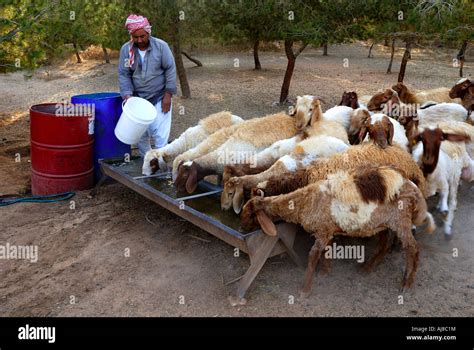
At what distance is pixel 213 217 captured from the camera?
466cm

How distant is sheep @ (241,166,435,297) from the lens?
408 centimetres

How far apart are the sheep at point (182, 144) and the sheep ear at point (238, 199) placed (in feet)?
5.21

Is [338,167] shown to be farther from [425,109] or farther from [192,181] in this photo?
[425,109]

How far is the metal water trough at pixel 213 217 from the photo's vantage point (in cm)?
412

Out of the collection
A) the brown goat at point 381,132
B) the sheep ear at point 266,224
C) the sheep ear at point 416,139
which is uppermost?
the brown goat at point 381,132

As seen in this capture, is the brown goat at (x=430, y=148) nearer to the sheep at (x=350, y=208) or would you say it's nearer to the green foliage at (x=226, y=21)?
the sheep at (x=350, y=208)

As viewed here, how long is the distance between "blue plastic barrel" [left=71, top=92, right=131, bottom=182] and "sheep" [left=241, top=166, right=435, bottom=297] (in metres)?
3.32

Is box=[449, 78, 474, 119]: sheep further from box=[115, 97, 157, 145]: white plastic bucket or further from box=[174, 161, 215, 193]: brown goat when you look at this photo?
box=[115, 97, 157, 145]: white plastic bucket

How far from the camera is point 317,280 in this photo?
4430 millimetres

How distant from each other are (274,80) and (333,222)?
12.7 metres

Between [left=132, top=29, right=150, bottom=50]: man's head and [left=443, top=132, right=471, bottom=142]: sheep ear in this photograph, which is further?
[left=132, top=29, right=150, bottom=50]: man's head

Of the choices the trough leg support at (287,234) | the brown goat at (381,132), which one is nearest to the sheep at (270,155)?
the brown goat at (381,132)

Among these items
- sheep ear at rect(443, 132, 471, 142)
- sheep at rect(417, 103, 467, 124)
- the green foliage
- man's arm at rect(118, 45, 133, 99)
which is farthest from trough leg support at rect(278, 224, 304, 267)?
the green foliage

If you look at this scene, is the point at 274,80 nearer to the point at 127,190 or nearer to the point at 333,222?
the point at 127,190
